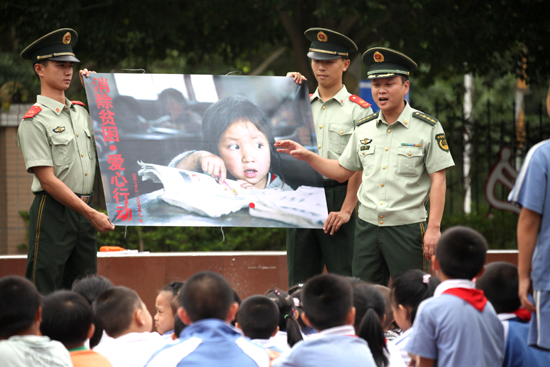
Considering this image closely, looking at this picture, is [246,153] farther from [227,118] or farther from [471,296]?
[471,296]

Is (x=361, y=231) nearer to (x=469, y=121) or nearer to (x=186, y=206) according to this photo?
(x=186, y=206)

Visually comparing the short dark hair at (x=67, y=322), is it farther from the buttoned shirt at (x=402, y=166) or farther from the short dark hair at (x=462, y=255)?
the buttoned shirt at (x=402, y=166)

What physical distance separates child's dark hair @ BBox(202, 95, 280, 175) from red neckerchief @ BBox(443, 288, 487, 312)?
2.27 m

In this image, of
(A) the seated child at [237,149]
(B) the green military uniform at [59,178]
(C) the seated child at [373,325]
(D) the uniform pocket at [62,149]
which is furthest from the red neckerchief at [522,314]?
(D) the uniform pocket at [62,149]

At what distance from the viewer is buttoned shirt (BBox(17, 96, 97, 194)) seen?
407 cm

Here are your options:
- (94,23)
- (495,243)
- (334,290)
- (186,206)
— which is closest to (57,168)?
(186,206)

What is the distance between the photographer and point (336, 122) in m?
4.50

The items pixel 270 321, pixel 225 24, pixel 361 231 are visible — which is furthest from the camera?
pixel 225 24

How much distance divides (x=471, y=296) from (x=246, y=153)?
2.38 meters

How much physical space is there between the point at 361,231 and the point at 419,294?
1.06m

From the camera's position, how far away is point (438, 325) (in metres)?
2.50

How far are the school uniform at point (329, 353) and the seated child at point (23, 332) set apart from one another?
0.77m

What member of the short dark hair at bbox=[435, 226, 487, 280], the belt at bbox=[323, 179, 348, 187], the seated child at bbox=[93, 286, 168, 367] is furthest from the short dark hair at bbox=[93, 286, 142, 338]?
the belt at bbox=[323, 179, 348, 187]

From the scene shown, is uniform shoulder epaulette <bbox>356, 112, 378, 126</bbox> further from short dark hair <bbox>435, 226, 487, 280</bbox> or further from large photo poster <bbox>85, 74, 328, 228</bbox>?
short dark hair <bbox>435, 226, 487, 280</bbox>
